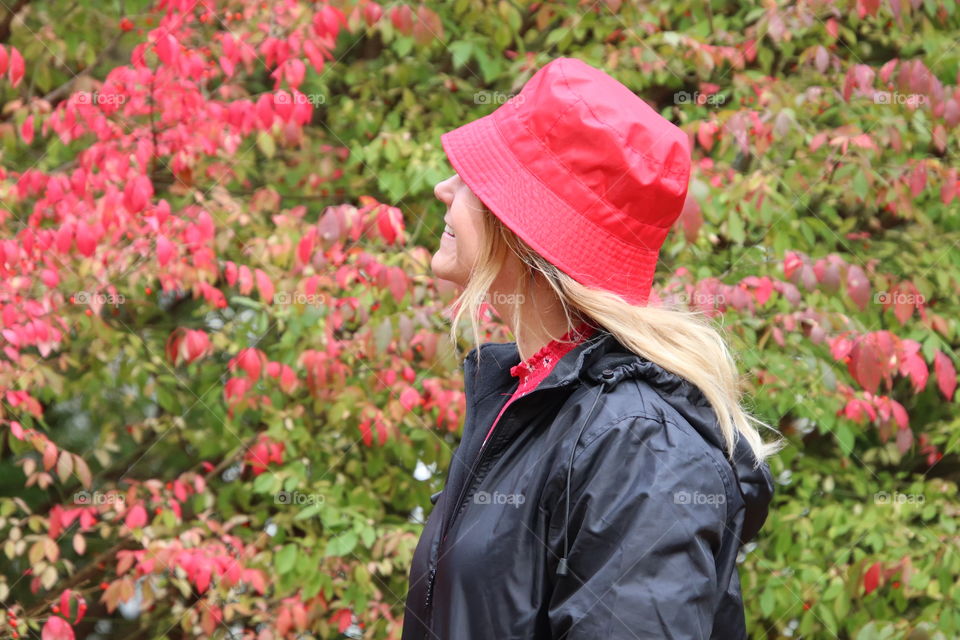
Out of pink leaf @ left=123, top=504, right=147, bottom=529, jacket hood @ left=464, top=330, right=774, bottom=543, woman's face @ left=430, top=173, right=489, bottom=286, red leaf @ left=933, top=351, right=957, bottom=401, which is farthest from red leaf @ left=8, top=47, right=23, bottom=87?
red leaf @ left=933, top=351, right=957, bottom=401

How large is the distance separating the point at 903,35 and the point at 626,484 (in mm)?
2860

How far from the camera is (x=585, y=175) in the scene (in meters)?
1.44

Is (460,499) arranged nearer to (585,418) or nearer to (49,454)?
(585,418)

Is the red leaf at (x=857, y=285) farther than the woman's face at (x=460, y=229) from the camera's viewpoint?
Yes

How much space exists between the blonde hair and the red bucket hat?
38mm

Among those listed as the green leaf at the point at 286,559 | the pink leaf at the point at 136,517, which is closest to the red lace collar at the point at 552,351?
the green leaf at the point at 286,559

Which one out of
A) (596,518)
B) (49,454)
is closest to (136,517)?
(49,454)

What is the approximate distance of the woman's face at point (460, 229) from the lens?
5.08ft

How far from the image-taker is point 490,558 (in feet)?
4.36

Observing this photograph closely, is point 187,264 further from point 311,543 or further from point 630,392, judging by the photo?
point 630,392

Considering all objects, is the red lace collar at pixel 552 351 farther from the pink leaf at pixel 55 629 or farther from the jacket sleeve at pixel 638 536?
the pink leaf at pixel 55 629

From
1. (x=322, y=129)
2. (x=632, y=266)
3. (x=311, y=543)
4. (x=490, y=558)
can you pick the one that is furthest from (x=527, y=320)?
(x=322, y=129)

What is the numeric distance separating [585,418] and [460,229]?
0.40 meters

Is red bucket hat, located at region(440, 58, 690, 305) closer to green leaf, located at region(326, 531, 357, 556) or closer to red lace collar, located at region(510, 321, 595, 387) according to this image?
red lace collar, located at region(510, 321, 595, 387)
